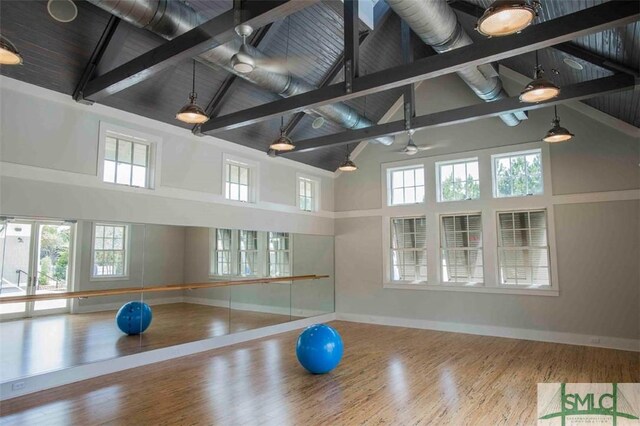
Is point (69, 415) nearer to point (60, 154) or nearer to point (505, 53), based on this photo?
point (60, 154)

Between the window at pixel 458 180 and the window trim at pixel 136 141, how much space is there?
217 inches

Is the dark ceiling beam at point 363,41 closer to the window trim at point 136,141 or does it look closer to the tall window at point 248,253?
the tall window at point 248,253

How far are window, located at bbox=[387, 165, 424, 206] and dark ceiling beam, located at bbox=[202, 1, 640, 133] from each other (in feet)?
14.0

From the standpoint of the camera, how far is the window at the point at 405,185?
28.7 ft

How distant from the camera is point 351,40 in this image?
15.0ft

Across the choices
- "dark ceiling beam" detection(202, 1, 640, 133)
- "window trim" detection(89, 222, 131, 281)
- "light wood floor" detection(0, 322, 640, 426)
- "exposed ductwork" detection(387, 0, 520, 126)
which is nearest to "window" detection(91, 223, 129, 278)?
"window trim" detection(89, 222, 131, 281)

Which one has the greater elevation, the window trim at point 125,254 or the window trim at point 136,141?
the window trim at point 136,141

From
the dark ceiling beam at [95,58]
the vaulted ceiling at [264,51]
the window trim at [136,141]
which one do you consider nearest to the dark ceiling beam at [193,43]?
the dark ceiling beam at [95,58]

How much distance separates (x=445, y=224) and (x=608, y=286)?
2943 millimetres

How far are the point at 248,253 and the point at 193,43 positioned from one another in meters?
4.35

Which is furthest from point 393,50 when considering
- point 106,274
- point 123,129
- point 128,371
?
point 128,371

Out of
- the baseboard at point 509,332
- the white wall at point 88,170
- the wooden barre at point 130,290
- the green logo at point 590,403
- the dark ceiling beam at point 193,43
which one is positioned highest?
the dark ceiling beam at point 193,43

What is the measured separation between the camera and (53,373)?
4688 mm

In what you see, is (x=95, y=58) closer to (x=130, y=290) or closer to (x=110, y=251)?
(x=110, y=251)
